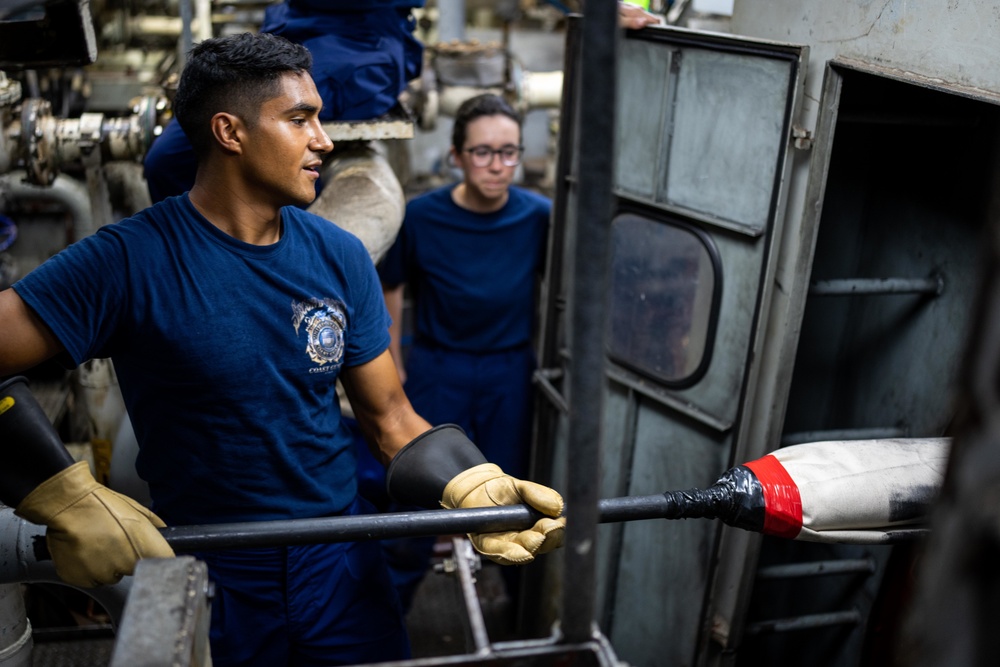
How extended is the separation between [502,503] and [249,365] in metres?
0.55

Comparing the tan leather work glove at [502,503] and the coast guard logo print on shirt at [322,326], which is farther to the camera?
the coast guard logo print on shirt at [322,326]

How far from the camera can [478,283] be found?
3.10 meters

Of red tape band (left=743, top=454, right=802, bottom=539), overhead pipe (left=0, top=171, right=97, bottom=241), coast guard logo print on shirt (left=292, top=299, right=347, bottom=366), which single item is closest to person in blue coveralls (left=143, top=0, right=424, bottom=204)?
coast guard logo print on shirt (left=292, top=299, right=347, bottom=366)

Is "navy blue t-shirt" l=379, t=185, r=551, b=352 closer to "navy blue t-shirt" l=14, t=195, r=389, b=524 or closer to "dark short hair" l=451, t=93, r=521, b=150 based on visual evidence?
"dark short hair" l=451, t=93, r=521, b=150

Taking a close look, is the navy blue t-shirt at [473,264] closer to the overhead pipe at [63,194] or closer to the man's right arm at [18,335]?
the overhead pipe at [63,194]

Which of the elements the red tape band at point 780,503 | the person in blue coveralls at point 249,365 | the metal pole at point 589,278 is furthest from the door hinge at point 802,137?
the metal pole at point 589,278

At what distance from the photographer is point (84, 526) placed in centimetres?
143

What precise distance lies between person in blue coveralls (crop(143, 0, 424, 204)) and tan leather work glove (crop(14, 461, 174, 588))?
3.81 feet

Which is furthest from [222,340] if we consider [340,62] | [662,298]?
[662,298]

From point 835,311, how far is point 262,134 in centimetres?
187

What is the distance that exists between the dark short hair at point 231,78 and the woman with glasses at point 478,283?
134 centimetres

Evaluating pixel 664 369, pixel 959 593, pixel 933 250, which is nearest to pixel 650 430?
pixel 664 369

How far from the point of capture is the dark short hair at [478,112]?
10.3ft

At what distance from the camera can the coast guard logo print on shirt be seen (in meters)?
1.81
